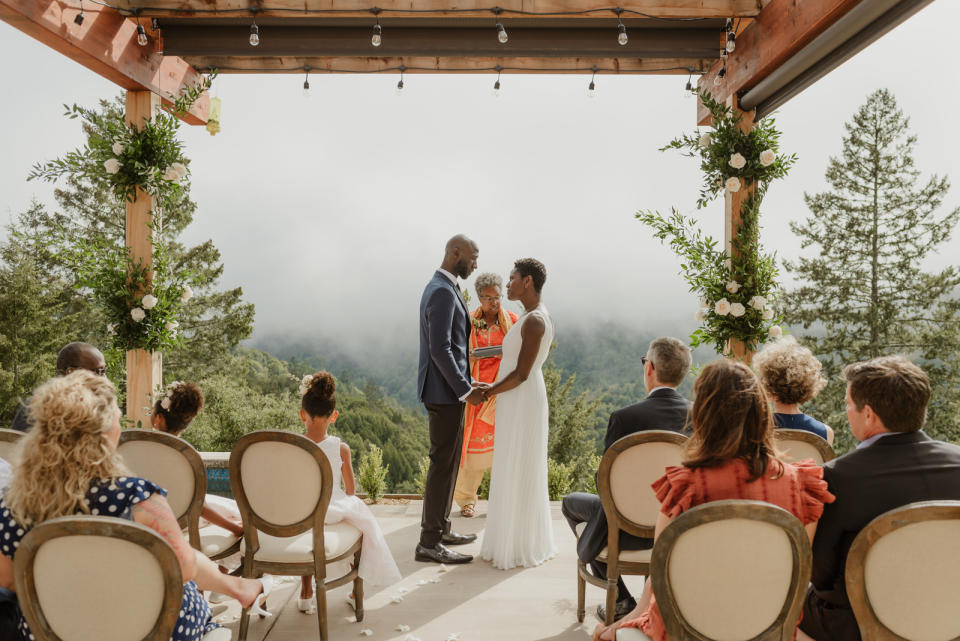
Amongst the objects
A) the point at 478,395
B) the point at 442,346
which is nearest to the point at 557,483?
the point at 478,395

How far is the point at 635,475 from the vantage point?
2512 millimetres

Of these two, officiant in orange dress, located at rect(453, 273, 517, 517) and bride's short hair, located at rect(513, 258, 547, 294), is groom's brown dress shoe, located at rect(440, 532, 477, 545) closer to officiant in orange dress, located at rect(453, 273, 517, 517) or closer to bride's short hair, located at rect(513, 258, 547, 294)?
officiant in orange dress, located at rect(453, 273, 517, 517)

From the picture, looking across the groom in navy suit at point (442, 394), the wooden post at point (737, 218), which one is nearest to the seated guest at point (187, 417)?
the groom in navy suit at point (442, 394)

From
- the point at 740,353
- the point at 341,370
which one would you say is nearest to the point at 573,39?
the point at 740,353

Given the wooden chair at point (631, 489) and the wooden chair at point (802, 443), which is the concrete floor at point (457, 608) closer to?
the wooden chair at point (631, 489)

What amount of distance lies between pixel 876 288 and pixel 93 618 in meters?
20.9

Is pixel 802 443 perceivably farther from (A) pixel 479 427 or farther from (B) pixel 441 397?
(A) pixel 479 427

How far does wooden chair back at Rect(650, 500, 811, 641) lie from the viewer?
155 centimetres

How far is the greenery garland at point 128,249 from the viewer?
4422mm

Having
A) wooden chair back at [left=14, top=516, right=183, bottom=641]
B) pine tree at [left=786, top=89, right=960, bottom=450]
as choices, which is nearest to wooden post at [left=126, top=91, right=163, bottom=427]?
wooden chair back at [left=14, top=516, right=183, bottom=641]

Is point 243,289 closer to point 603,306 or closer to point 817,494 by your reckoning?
point 603,306

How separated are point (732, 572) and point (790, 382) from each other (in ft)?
4.33

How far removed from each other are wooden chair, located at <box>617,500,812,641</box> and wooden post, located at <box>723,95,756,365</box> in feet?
10.4

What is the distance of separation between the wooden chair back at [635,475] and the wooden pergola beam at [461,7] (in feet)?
9.68
